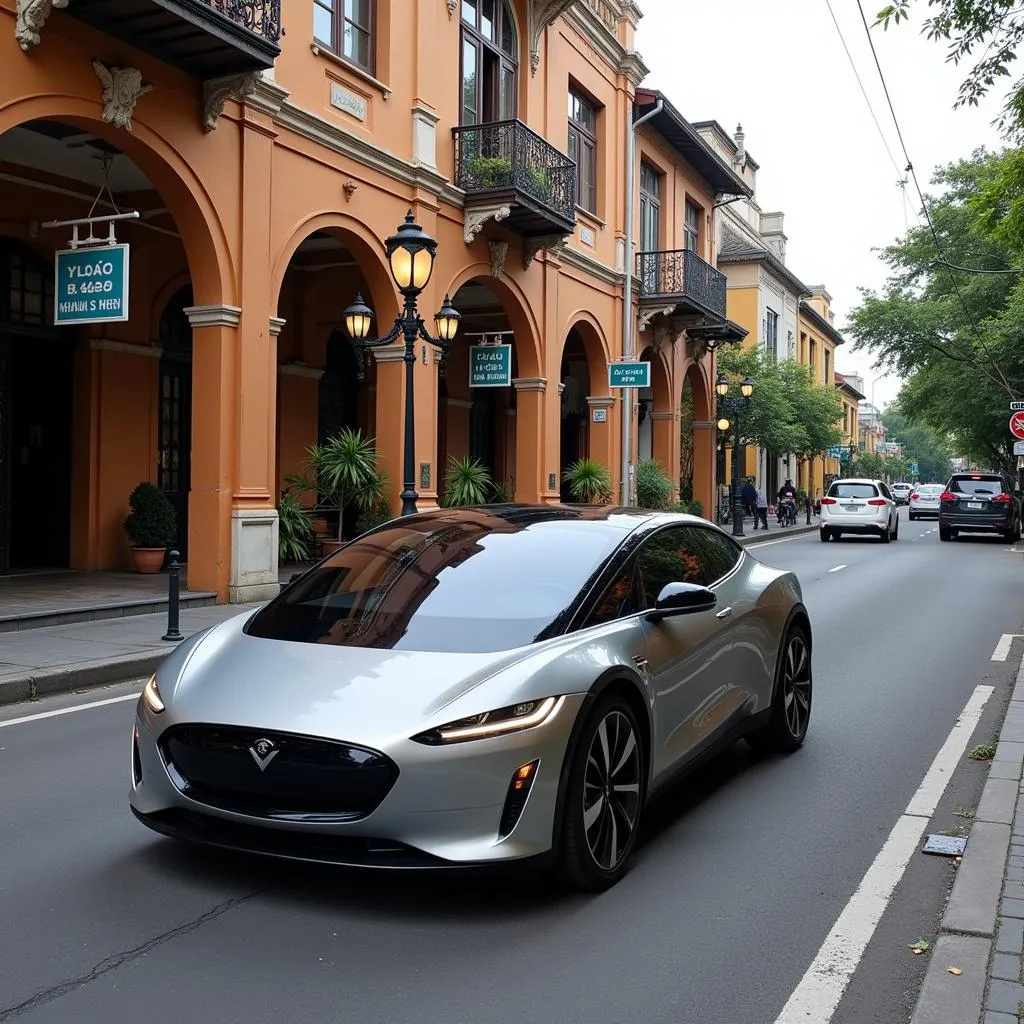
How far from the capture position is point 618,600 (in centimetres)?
486

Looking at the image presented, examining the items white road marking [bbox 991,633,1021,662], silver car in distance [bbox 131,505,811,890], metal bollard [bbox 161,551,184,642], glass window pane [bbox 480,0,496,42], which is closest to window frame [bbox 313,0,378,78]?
glass window pane [bbox 480,0,496,42]

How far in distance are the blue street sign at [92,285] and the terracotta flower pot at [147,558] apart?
14.1ft

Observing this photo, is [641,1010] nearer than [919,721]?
Yes

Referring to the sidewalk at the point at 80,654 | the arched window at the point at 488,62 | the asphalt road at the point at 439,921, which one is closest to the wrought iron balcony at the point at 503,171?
the arched window at the point at 488,62

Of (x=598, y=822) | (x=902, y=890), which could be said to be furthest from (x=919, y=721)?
(x=598, y=822)

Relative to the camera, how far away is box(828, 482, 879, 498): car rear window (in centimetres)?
3000

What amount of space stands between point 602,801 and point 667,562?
1.53 metres

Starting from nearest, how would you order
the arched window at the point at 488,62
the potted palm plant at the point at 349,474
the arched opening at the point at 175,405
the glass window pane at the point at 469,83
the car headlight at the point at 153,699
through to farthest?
the car headlight at the point at 153,699, the potted palm plant at the point at 349,474, the arched opening at the point at 175,405, the glass window pane at the point at 469,83, the arched window at the point at 488,62

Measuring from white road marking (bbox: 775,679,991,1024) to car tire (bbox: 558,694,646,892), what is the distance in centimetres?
85

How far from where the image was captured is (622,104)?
25.8 meters

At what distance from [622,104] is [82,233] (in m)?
14.5

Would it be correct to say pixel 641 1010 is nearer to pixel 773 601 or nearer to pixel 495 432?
pixel 773 601

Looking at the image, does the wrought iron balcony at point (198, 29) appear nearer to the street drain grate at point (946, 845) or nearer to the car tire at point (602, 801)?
the car tire at point (602, 801)

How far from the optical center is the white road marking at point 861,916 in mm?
3424
